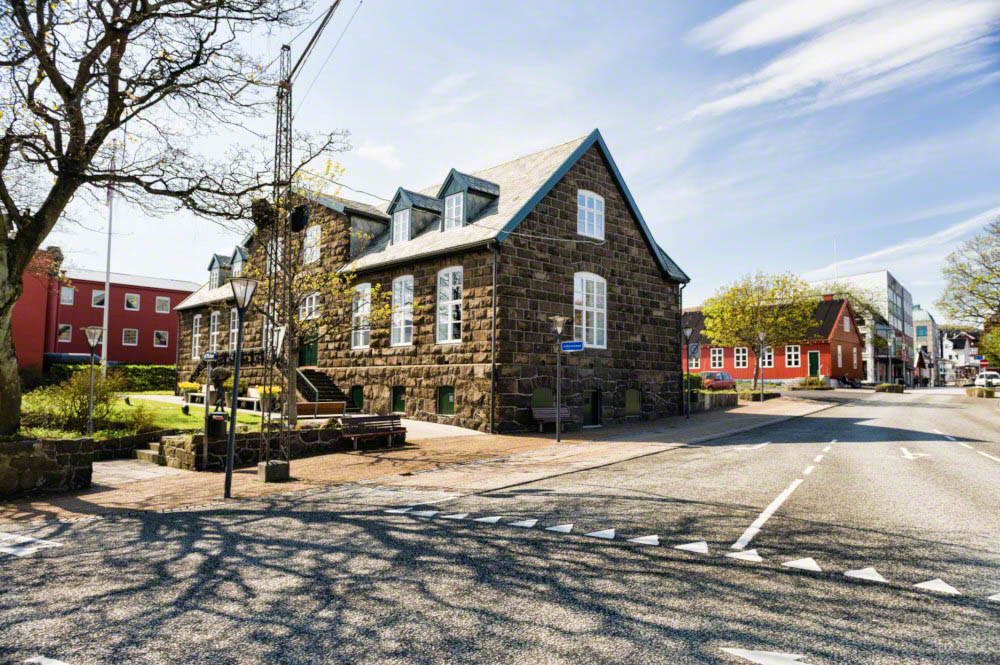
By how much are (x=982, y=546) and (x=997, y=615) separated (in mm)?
2301

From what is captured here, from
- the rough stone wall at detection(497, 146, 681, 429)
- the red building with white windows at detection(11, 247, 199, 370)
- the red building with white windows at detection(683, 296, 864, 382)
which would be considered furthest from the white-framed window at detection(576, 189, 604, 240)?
the red building with white windows at detection(11, 247, 199, 370)

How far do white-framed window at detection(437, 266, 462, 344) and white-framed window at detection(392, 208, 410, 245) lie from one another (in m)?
3.54

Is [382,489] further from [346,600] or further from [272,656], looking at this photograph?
[272,656]

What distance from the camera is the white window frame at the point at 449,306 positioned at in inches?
795

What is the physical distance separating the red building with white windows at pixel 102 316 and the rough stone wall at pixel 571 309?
34.3 metres

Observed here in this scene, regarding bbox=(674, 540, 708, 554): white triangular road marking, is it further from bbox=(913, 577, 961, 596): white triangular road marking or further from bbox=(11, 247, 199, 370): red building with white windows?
bbox=(11, 247, 199, 370): red building with white windows

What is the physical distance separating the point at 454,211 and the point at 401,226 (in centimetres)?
305

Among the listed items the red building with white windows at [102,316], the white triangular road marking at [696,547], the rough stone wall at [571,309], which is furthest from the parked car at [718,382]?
the red building with white windows at [102,316]

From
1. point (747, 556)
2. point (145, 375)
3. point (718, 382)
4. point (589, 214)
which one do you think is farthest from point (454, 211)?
point (718, 382)

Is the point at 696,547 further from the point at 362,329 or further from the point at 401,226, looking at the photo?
the point at 401,226

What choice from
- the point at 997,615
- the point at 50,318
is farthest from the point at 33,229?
the point at 50,318

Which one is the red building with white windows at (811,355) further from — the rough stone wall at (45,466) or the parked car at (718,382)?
the rough stone wall at (45,466)

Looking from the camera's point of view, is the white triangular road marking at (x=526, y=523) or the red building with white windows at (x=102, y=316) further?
the red building with white windows at (x=102, y=316)

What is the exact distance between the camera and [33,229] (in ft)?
39.2
